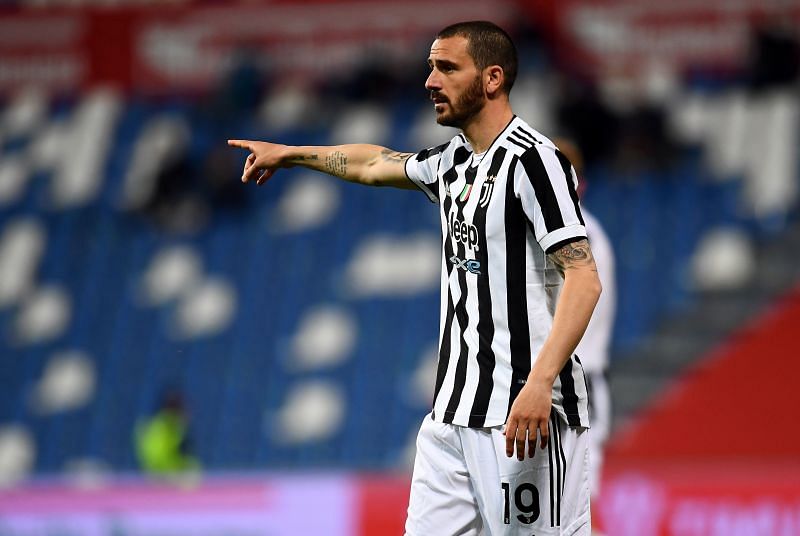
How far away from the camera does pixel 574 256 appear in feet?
12.5

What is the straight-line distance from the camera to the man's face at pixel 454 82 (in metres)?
3.97

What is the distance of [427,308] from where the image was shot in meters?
13.1

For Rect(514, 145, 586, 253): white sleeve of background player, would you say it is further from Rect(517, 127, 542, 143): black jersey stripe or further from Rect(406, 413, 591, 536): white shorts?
Rect(406, 413, 591, 536): white shorts

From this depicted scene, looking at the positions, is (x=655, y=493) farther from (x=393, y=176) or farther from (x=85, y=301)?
(x=85, y=301)

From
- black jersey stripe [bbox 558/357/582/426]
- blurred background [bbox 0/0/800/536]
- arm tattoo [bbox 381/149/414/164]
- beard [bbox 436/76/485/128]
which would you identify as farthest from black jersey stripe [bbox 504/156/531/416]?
blurred background [bbox 0/0/800/536]

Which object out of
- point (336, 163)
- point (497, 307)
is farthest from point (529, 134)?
point (336, 163)

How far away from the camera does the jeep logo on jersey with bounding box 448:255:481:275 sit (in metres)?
3.97

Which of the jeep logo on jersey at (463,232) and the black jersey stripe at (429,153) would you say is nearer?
the jeep logo on jersey at (463,232)

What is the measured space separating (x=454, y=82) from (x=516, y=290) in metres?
0.61

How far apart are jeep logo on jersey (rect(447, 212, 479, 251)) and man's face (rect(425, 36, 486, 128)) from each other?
0.28 m

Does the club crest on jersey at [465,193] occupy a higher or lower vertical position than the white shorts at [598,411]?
higher

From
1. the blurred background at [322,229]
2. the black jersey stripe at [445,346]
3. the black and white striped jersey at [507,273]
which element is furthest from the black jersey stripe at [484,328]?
the blurred background at [322,229]

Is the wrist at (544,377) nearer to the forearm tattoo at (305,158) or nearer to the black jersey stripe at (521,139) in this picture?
the black jersey stripe at (521,139)

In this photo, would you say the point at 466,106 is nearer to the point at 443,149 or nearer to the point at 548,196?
the point at 443,149
